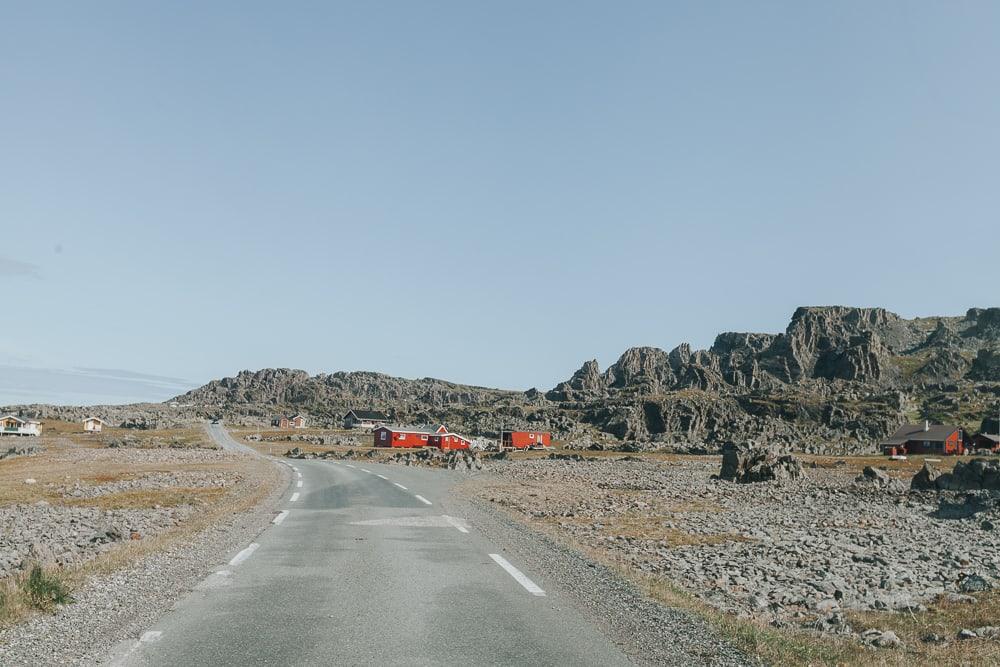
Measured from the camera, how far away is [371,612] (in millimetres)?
10344

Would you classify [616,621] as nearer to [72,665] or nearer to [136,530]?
[72,665]

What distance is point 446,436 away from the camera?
134250mm

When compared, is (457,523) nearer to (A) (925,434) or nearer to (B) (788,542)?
(B) (788,542)

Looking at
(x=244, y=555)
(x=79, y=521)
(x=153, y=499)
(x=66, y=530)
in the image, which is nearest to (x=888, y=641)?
(x=244, y=555)

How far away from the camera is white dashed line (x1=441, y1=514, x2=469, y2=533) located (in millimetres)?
20805

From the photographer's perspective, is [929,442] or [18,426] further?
[18,426]

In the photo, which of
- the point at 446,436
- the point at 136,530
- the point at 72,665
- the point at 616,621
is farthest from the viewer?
the point at 446,436

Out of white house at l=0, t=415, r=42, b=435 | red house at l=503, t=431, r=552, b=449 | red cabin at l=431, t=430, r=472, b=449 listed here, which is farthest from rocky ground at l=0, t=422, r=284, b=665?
white house at l=0, t=415, r=42, b=435

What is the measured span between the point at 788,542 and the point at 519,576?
615 inches

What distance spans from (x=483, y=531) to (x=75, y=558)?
1068cm

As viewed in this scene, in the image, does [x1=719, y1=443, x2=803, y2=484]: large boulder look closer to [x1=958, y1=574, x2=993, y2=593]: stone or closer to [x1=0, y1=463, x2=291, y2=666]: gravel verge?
[x1=958, y1=574, x2=993, y2=593]: stone

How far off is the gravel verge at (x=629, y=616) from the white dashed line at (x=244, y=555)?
238 inches

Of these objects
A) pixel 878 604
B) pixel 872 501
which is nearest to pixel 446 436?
pixel 872 501

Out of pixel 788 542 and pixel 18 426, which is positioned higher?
pixel 788 542
